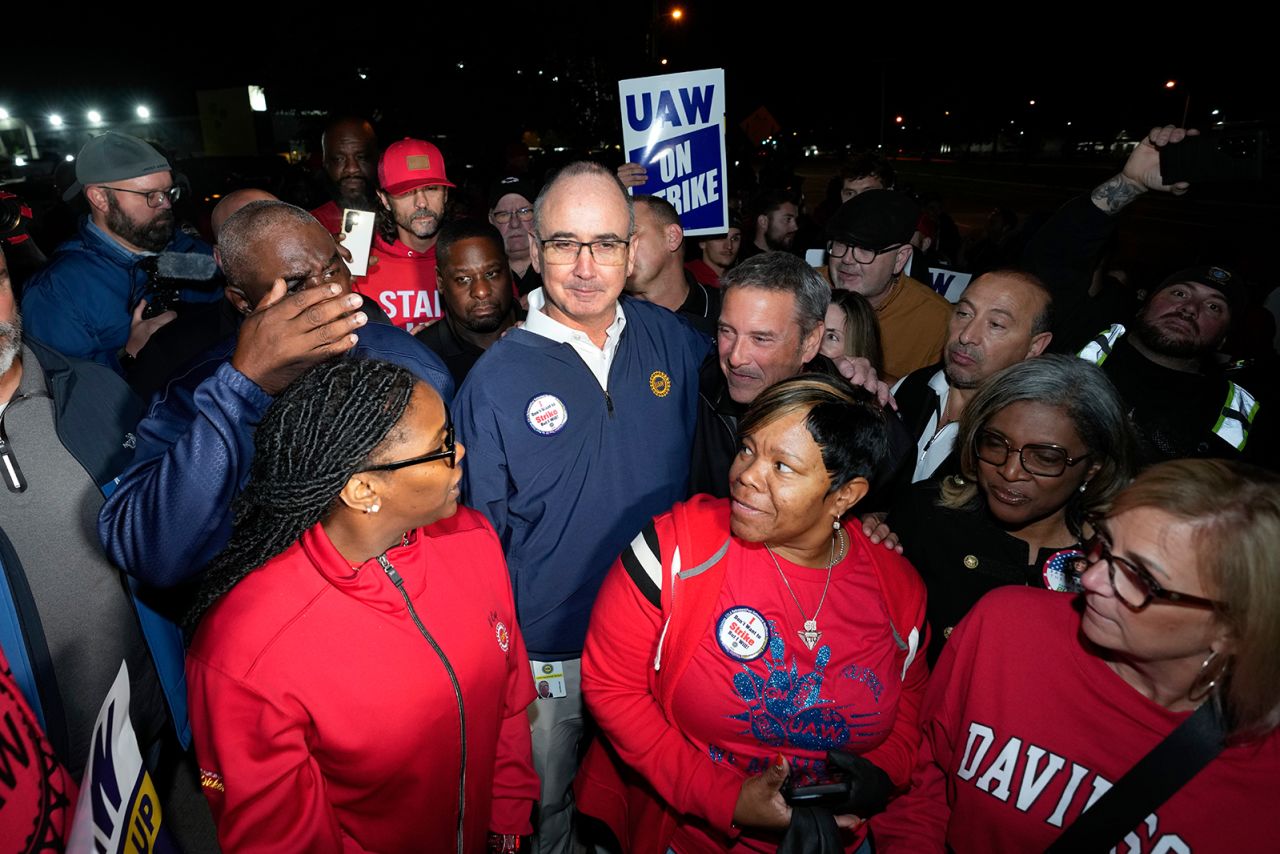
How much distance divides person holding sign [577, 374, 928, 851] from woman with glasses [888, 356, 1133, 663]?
1.42ft

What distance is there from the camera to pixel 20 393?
2.42m

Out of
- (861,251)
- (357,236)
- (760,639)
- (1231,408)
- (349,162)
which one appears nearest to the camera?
(760,639)

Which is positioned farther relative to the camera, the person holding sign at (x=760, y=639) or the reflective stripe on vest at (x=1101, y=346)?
the reflective stripe on vest at (x=1101, y=346)

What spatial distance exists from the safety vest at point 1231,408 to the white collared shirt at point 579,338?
2.35 metres

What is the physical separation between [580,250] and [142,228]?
3315mm

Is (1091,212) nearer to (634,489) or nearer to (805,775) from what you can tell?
(634,489)

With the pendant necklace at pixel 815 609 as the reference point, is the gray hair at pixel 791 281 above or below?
above

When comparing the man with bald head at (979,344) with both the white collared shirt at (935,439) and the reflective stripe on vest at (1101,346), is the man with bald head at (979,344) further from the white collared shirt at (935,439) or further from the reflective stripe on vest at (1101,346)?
the reflective stripe on vest at (1101,346)

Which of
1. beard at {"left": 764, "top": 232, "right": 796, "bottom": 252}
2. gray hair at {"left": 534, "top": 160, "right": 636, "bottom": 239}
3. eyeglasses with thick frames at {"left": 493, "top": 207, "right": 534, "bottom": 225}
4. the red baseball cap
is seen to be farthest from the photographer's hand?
beard at {"left": 764, "top": 232, "right": 796, "bottom": 252}

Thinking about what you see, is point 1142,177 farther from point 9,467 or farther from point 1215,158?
point 9,467

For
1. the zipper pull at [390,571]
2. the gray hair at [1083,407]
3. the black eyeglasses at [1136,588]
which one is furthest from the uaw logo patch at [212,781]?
the gray hair at [1083,407]

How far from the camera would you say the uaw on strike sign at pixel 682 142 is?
5.33 meters

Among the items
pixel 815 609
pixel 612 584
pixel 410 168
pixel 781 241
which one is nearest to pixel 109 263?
pixel 410 168

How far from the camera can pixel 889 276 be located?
5.00m
